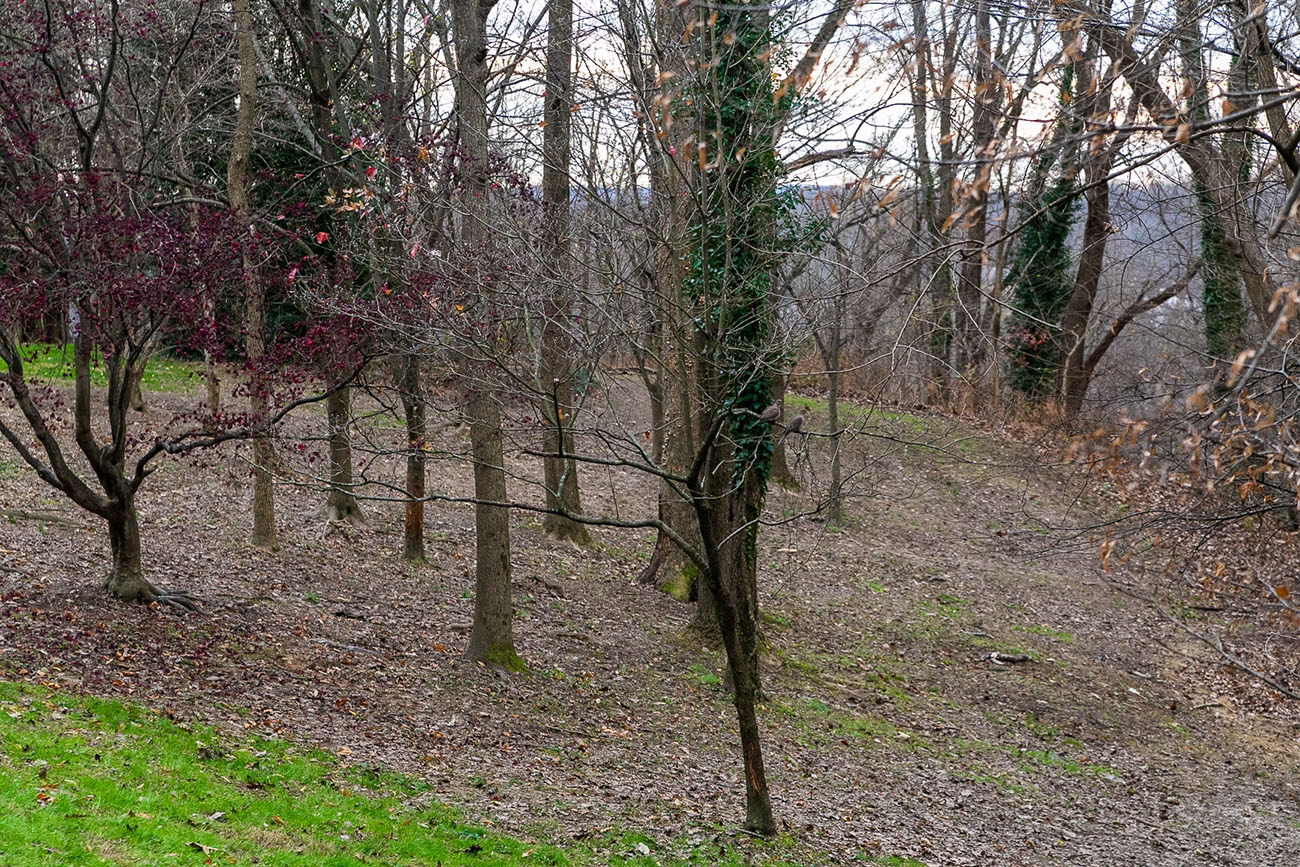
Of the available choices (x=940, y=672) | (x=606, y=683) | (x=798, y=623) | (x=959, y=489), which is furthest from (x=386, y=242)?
(x=959, y=489)

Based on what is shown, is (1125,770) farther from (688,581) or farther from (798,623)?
(688,581)

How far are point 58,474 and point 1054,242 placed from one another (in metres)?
21.3

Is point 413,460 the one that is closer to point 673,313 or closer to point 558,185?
point 673,313

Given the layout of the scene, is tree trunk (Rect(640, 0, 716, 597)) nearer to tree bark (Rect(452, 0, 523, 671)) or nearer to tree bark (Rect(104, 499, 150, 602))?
tree bark (Rect(452, 0, 523, 671))

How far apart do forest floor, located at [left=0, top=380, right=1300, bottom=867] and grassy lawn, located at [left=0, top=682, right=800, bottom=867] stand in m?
0.31

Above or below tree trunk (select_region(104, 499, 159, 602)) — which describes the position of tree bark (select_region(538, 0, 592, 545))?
above

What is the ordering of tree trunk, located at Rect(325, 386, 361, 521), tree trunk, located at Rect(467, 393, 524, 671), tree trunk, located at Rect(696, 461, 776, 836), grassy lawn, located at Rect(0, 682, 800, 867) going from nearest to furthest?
1. grassy lawn, located at Rect(0, 682, 800, 867)
2. tree trunk, located at Rect(696, 461, 776, 836)
3. tree trunk, located at Rect(467, 393, 524, 671)
4. tree trunk, located at Rect(325, 386, 361, 521)

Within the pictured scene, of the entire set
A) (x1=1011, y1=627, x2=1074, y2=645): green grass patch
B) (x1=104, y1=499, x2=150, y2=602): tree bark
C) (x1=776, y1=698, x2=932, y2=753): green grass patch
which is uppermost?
(x1=104, y1=499, x2=150, y2=602): tree bark

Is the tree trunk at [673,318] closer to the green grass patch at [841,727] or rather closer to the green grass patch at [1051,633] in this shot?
the green grass patch at [841,727]

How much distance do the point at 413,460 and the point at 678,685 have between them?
12.4 ft

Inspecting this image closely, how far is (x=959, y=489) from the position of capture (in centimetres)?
2141

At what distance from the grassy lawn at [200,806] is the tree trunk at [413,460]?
3.52 m

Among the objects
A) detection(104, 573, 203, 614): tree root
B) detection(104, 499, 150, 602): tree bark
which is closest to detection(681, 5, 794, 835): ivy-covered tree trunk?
detection(104, 573, 203, 614): tree root

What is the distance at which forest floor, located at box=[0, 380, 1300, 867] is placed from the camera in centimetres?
761
